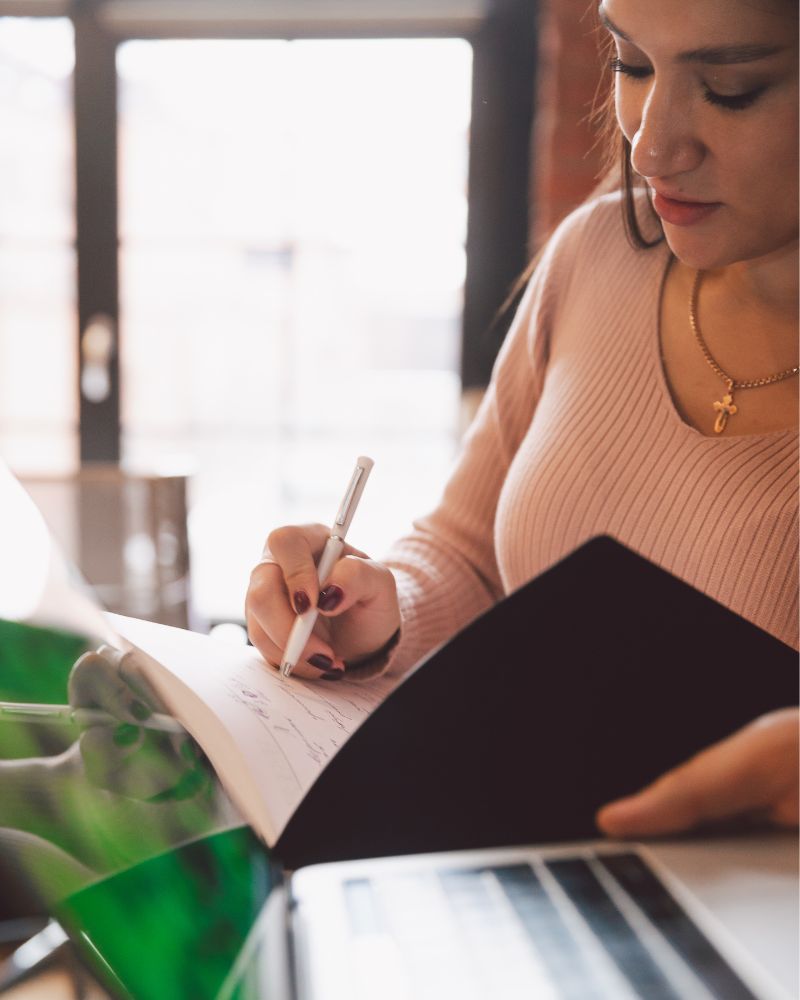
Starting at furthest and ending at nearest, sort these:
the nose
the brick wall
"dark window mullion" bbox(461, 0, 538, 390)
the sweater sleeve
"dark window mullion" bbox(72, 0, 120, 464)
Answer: "dark window mullion" bbox(72, 0, 120, 464), "dark window mullion" bbox(461, 0, 538, 390), the brick wall, the sweater sleeve, the nose

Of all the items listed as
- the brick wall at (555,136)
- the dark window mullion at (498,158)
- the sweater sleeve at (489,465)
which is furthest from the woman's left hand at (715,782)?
the dark window mullion at (498,158)

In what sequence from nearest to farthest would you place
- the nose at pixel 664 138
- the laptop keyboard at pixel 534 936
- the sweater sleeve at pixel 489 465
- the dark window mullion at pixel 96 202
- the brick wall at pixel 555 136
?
the laptop keyboard at pixel 534 936, the nose at pixel 664 138, the sweater sleeve at pixel 489 465, the brick wall at pixel 555 136, the dark window mullion at pixel 96 202

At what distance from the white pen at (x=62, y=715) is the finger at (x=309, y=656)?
0.26 ft

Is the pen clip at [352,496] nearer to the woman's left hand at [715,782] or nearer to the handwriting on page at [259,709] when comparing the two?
the handwriting on page at [259,709]

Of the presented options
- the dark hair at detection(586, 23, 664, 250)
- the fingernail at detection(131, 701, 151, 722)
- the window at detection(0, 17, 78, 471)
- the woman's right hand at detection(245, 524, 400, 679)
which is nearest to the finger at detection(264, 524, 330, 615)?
the woman's right hand at detection(245, 524, 400, 679)

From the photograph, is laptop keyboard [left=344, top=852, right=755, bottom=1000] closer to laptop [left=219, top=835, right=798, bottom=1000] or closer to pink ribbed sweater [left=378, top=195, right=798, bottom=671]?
laptop [left=219, top=835, right=798, bottom=1000]

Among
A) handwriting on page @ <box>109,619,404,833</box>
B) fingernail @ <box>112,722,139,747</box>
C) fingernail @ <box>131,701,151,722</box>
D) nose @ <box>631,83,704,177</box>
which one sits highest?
nose @ <box>631,83,704,177</box>

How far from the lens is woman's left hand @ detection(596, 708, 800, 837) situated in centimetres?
24

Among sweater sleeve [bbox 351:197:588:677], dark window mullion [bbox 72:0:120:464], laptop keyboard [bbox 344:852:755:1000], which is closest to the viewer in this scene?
laptop keyboard [bbox 344:852:755:1000]

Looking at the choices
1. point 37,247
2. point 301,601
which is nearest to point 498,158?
point 37,247

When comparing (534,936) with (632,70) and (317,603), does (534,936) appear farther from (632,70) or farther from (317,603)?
(632,70)

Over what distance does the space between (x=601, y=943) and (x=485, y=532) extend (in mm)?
317

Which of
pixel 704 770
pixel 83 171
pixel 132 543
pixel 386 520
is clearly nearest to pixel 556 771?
pixel 704 770

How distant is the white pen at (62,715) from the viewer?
0.84ft
